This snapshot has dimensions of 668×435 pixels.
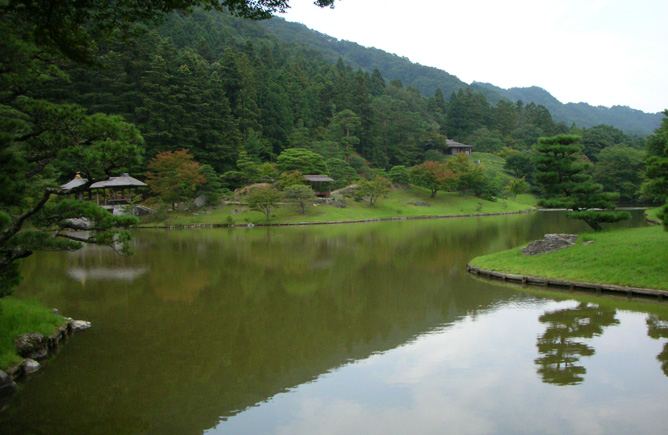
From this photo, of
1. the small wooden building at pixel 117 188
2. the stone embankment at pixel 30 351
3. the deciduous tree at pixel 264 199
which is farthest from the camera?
the deciduous tree at pixel 264 199

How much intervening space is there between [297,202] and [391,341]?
32.5 metres

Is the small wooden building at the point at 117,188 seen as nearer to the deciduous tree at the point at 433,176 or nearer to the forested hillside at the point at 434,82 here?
the deciduous tree at the point at 433,176

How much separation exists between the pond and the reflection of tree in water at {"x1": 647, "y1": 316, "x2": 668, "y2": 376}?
0.04 meters

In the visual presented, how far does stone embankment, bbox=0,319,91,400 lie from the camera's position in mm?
7609

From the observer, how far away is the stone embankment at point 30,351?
7609 mm

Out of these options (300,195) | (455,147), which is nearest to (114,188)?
(300,195)

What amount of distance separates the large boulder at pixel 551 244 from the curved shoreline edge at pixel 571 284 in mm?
1790

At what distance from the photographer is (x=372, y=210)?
4475 centimetres

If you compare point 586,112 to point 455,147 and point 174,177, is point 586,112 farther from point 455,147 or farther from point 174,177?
point 174,177

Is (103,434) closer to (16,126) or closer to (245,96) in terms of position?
(16,126)

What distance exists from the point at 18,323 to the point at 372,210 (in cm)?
3692

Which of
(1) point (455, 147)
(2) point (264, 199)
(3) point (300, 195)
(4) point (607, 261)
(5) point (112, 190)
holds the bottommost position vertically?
(4) point (607, 261)

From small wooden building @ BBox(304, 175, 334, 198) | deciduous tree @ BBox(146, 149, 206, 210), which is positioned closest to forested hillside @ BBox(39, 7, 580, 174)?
small wooden building @ BBox(304, 175, 334, 198)

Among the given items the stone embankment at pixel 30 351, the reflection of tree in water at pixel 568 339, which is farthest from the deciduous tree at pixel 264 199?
the reflection of tree in water at pixel 568 339
